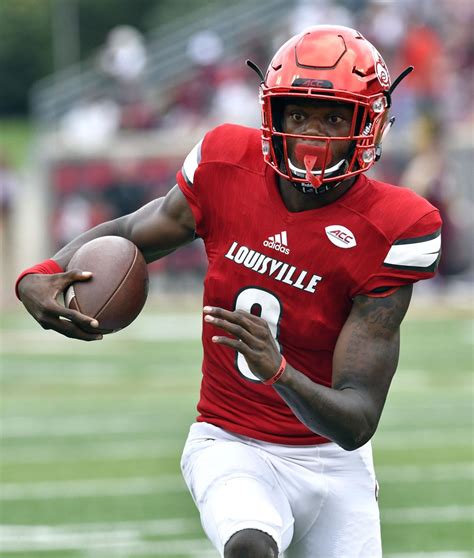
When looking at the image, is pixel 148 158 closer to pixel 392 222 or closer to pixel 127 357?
pixel 127 357

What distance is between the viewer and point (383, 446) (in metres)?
8.25

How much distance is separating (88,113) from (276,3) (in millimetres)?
3411

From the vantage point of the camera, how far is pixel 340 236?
3588mm

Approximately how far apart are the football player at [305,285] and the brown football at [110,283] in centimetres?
5

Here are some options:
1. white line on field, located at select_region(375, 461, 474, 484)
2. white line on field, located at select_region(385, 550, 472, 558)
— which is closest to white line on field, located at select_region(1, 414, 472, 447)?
white line on field, located at select_region(375, 461, 474, 484)

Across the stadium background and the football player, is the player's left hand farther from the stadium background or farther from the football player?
the stadium background

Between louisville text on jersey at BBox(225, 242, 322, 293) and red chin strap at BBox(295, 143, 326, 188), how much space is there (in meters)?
0.26

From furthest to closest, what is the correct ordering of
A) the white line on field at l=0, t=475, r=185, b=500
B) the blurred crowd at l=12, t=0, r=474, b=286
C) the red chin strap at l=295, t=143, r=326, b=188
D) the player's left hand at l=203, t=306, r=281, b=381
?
the blurred crowd at l=12, t=0, r=474, b=286, the white line on field at l=0, t=475, r=185, b=500, the red chin strap at l=295, t=143, r=326, b=188, the player's left hand at l=203, t=306, r=281, b=381

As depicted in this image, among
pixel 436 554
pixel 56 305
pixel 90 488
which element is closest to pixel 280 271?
pixel 56 305

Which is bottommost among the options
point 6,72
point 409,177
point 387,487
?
point 6,72

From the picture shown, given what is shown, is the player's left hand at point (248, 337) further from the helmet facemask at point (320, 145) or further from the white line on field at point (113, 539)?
the white line on field at point (113, 539)

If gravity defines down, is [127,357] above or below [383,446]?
below

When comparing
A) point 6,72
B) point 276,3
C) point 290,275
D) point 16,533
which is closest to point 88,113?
point 276,3

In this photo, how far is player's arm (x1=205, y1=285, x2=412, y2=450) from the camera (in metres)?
3.13
